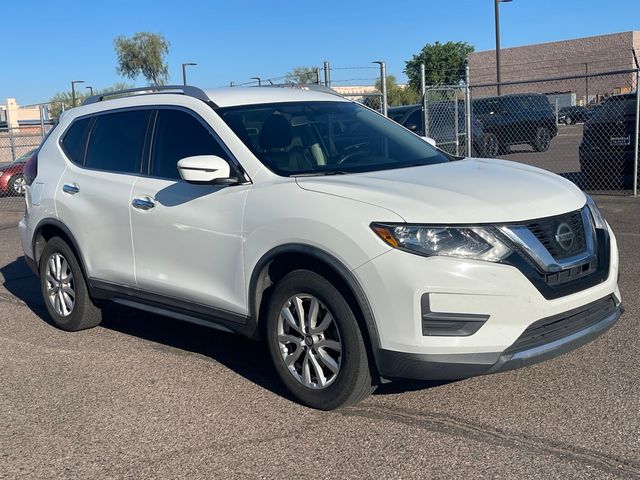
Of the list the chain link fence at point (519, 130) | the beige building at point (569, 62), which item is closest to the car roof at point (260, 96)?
the chain link fence at point (519, 130)

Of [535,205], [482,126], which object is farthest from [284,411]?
[482,126]

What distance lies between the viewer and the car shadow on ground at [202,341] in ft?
15.7

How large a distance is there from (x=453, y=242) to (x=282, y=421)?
1392 mm

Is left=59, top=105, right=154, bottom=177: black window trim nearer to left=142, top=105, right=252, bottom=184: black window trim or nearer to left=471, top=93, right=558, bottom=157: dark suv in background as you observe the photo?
left=142, top=105, right=252, bottom=184: black window trim

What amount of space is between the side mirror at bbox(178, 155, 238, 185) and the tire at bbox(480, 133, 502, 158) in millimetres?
14366

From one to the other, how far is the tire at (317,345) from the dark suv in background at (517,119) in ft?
53.4

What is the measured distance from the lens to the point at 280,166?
4672mm

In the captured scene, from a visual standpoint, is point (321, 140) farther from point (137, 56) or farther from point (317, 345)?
point (137, 56)

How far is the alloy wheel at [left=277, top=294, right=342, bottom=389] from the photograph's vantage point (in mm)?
4180

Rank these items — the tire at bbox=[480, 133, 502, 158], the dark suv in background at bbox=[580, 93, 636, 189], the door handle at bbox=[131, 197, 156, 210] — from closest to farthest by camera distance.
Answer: the door handle at bbox=[131, 197, 156, 210]
the dark suv in background at bbox=[580, 93, 636, 189]
the tire at bbox=[480, 133, 502, 158]

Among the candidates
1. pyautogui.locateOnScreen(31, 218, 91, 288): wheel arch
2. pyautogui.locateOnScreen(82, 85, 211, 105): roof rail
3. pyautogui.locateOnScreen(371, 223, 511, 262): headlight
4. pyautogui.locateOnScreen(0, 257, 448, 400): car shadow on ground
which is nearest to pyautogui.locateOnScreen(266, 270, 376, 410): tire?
pyautogui.locateOnScreen(0, 257, 448, 400): car shadow on ground

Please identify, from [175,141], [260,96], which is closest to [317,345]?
[175,141]

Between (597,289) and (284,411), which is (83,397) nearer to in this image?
(284,411)

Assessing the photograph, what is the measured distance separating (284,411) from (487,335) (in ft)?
4.24
